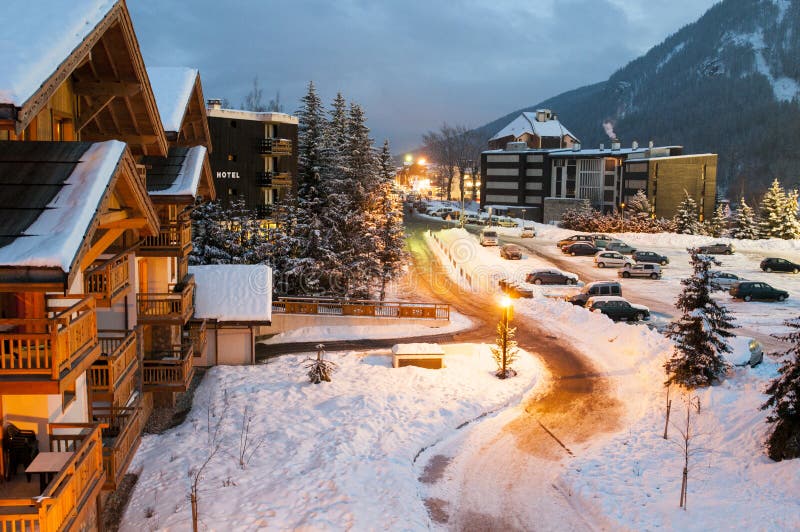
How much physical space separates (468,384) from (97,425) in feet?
51.9

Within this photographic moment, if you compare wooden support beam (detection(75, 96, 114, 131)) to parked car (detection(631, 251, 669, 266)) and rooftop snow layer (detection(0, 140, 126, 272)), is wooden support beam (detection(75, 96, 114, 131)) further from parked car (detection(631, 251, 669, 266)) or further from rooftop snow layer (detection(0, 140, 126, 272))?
parked car (detection(631, 251, 669, 266))

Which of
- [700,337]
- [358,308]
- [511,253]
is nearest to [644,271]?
[511,253]

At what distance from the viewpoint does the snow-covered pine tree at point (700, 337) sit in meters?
21.4

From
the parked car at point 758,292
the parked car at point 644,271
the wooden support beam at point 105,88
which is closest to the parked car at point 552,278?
the parked car at point 644,271

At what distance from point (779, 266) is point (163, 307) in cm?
4681

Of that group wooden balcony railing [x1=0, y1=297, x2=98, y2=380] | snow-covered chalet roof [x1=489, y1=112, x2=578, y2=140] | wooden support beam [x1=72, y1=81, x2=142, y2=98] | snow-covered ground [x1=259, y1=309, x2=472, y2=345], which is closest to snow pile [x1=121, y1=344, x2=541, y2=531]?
snow-covered ground [x1=259, y1=309, x2=472, y2=345]

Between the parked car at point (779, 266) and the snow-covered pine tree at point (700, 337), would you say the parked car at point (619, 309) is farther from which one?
the parked car at point (779, 266)

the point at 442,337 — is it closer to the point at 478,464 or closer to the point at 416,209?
the point at 478,464

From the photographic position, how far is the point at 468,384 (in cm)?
2397

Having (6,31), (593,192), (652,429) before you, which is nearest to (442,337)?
(652,429)

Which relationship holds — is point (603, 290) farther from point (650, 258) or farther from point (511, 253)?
point (650, 258)

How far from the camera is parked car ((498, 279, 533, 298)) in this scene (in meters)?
39.5

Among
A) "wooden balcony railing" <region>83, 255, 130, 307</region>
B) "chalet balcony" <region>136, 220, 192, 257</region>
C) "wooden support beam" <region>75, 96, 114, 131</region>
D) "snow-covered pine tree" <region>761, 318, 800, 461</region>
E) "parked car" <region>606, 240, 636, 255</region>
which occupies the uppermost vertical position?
"wooden support beam" <region>75, 96, 114, 131</region>

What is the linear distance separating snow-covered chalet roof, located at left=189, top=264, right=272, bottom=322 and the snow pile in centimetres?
233
